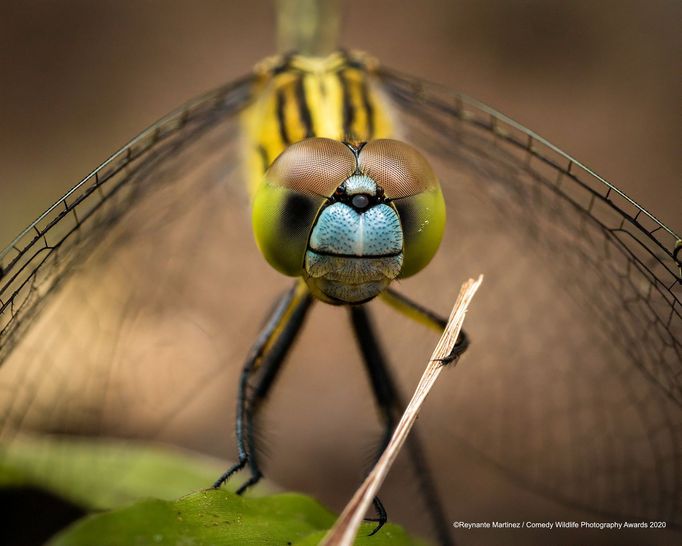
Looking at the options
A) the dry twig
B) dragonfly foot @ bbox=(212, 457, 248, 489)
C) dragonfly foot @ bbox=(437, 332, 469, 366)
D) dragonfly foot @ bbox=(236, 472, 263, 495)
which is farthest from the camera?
dragonfly foot @ bbox=(236, 472, 263, 495)

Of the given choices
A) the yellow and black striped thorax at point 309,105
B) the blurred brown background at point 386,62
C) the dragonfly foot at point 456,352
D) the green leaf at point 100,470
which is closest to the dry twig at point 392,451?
the dragonfly foot at point 456,352

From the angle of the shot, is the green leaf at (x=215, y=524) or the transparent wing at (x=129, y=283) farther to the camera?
the transparent wing at (x=129, y=283)

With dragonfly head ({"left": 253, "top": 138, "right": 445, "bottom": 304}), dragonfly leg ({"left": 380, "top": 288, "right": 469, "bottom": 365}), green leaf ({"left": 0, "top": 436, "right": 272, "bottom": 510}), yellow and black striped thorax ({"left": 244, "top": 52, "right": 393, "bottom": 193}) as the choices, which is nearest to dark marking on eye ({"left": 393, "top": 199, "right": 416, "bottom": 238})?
dragonfly head ({"left": 253, "top": 138, "right": 445, "bottom": 304})

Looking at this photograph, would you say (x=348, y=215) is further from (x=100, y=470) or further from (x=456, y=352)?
(x=100, y=470)

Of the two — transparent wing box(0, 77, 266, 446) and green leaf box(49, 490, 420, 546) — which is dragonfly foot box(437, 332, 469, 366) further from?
transparent wing box(0, 77, 266, 446)

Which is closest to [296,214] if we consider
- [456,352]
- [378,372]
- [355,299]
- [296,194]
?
[296,194]

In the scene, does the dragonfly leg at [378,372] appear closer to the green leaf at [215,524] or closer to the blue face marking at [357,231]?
the green leaf at [215,524]

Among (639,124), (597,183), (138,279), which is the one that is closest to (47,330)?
(138,279)
